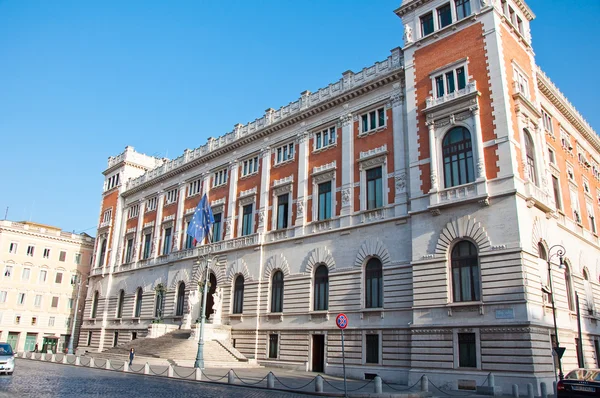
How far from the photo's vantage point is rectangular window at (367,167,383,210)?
32.3m

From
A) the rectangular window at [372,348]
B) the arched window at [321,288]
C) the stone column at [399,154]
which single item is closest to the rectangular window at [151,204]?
the arched window at [321,288]

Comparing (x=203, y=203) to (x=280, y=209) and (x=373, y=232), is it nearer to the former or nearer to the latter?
(x=280, y=209)

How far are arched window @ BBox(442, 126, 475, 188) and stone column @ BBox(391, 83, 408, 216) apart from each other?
9.72 ft

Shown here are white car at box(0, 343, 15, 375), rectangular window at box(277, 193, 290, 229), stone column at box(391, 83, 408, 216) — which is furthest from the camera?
rectangular window at box(277, 193, 290, 229)

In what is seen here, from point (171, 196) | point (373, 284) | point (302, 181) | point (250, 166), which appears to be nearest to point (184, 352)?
point (373, 284)

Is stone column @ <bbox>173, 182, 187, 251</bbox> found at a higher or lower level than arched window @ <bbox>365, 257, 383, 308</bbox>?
higher

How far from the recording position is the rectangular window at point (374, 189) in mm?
32312

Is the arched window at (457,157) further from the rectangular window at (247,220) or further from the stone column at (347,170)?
the rectangular window at (247,220)

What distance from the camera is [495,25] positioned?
92.6 feet

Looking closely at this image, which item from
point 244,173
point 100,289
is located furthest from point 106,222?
point 244,173

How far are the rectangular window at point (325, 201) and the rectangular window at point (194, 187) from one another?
1667cm

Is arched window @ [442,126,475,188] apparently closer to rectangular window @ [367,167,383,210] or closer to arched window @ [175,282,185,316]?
rectangular window @ [367,167,383,210]

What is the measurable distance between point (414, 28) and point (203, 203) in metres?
20.0

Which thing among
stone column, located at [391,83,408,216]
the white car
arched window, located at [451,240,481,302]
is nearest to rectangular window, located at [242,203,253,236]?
stone column, located at [391,83,408,216]
